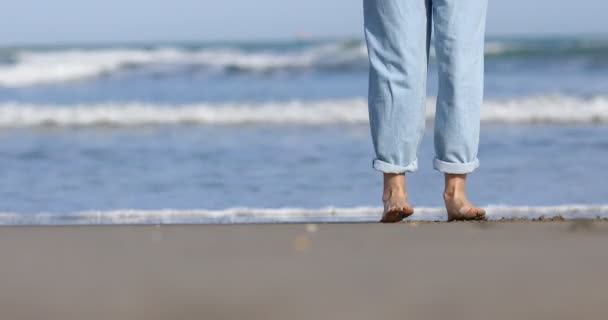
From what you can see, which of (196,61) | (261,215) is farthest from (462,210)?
(196,61)

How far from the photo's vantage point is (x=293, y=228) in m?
2.06

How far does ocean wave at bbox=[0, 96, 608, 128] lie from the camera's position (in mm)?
7191

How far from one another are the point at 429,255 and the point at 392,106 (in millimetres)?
593

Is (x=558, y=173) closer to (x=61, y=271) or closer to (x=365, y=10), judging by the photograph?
(x=365, y=10)

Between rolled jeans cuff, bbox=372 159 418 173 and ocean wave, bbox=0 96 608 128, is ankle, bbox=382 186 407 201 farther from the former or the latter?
ocean wave, bbox=0 96 608 128

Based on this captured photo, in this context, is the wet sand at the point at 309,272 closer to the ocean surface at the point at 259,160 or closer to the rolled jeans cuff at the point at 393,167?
the rolled jeans cuff at the point at 393,167

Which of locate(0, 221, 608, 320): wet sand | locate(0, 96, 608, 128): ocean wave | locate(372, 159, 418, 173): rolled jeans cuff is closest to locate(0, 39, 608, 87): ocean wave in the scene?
locate(0, 96, 608, 128): ocean wave

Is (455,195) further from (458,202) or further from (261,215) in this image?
(261,215)

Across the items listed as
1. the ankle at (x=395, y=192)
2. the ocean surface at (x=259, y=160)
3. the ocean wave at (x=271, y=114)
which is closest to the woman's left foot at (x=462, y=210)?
the ankle at (x=395, y=192)

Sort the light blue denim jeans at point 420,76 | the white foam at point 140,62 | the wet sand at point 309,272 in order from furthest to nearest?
the white foam at point 140,62, the light blue denim jeans at point 420,76, the wet sand at point 309,272

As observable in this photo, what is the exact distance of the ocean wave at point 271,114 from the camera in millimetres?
7191

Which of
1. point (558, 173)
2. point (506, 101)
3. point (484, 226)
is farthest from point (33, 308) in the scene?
point (506, 101)

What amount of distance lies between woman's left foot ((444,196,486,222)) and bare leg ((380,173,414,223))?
12 centimetres

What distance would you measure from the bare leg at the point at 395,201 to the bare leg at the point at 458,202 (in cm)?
11
